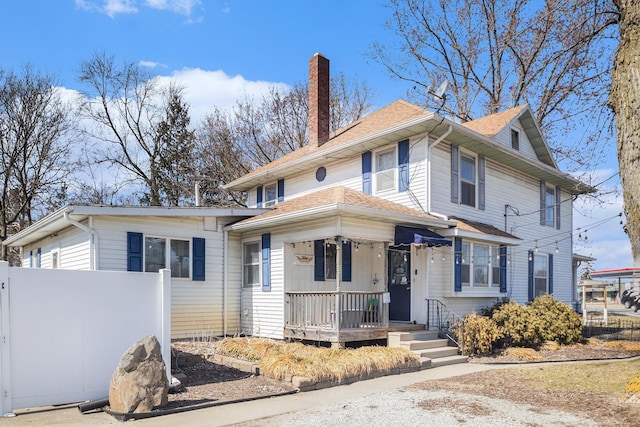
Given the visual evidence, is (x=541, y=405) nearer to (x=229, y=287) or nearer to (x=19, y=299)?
(x=19, y=299)

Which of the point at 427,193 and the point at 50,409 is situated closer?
the point at 50,409

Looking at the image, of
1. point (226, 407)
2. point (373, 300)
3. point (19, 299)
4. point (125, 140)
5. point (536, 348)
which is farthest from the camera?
point (125, 140)

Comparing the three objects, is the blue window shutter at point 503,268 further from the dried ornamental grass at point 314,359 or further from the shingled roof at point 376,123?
the dried ornamental grass at point 314,359

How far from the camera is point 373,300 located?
39.6 feet

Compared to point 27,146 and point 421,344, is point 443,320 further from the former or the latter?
point 27,146

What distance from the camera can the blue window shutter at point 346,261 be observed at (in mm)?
13430

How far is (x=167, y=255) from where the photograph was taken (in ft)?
41.3

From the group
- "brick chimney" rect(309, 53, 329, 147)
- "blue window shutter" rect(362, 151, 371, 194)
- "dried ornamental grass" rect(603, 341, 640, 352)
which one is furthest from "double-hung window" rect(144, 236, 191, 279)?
"dried ornamental grass" rect(603, 341, 640, 352)

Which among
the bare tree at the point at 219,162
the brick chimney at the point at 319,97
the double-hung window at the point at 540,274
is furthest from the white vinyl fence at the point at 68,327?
the bare tree at the point at 219,162

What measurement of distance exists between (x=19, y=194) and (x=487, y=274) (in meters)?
21.4

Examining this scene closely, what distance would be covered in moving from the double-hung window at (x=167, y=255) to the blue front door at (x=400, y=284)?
5.37 meters

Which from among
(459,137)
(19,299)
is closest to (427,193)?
(459,137)

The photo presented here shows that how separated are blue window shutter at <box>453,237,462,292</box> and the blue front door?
1.17m

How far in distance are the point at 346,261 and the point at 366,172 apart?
8.87 ft
